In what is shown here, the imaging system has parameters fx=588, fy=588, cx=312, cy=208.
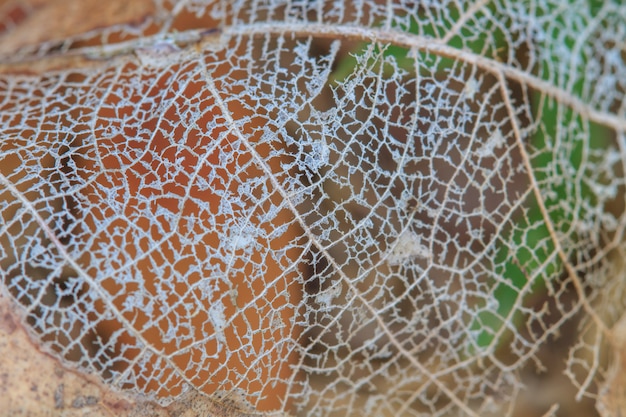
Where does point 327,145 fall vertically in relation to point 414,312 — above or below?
above

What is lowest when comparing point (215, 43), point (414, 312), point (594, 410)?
point (594, 410)

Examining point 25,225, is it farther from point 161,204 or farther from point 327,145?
point 327,145

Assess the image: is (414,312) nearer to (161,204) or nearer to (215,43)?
(161,204)

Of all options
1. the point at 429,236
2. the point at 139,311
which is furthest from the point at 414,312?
the point at 139,311

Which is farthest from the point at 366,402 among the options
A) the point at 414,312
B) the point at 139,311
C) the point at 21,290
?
the point at 21,290

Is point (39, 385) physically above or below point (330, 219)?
below

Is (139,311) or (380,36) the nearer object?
(139,311)
